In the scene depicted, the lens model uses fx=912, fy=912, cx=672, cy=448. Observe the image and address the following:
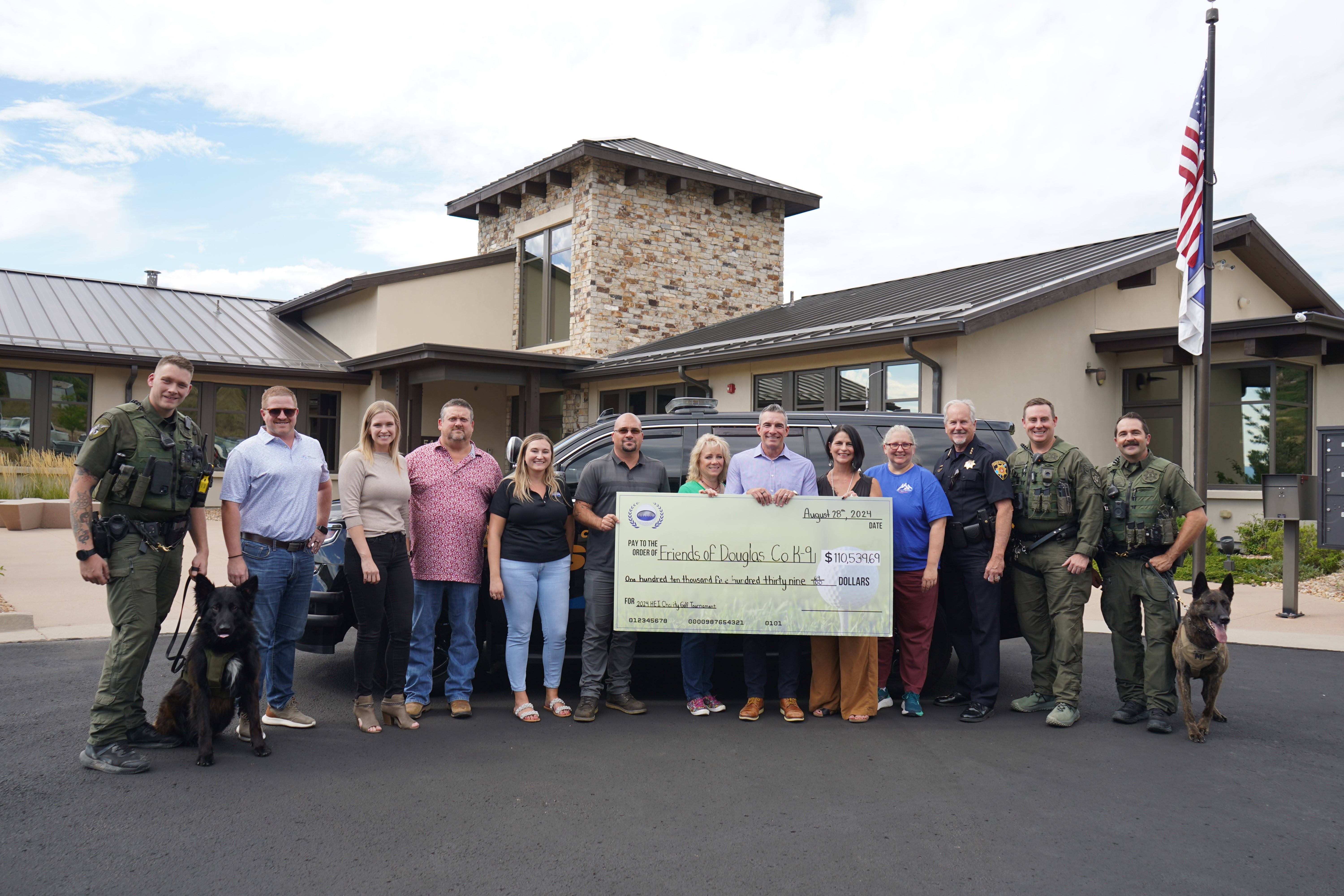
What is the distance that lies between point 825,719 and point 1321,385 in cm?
1407

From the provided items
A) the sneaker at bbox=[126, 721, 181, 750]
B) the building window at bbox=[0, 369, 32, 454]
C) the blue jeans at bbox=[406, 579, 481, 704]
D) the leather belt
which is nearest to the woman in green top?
the blue jeans at bbox=[406, 579, 481, 704]

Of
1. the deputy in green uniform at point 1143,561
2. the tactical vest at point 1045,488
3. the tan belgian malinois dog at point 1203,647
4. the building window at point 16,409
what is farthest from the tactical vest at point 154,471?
the building window at point 16,409

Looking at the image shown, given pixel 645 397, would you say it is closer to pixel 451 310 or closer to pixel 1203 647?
pixel 451 310

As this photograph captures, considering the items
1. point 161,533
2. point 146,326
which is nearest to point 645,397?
point 146,326

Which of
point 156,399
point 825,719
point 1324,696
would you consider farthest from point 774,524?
point 1324,696

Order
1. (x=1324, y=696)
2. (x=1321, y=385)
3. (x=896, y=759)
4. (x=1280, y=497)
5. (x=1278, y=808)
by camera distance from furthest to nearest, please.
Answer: (x=1321, y=385), (x=1280, y=497), (x=1324, y=696), (x=896, y=759), (x=1278, y=808)

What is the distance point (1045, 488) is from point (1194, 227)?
631 cm

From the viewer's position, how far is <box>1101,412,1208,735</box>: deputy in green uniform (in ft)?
18.1

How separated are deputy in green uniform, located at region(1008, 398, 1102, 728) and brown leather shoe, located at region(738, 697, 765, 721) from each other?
172 cm

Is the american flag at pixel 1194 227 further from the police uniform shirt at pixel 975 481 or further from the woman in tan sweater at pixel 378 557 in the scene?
the woman in tan sweater at pixel 378 557

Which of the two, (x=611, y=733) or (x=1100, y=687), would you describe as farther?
(x=1100, y=687)

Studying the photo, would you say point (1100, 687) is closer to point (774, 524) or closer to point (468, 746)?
point (774, 524)

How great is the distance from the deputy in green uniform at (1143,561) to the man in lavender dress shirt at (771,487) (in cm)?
191

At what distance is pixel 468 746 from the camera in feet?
16.4
